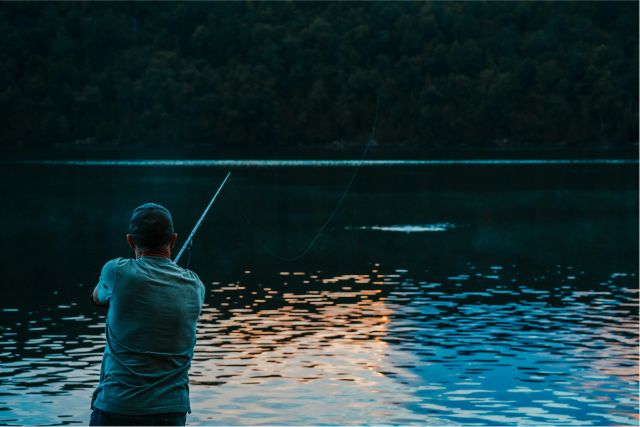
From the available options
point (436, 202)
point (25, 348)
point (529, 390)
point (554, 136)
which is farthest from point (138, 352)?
point (554, 136)

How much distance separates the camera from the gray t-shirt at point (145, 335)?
5.83 m

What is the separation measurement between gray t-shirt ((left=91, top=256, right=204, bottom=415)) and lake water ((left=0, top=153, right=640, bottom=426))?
6.92m

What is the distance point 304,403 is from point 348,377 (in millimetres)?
1645

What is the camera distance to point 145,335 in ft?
19.4

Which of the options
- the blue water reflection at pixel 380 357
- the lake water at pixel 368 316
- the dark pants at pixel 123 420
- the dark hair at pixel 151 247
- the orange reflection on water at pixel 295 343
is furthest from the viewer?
the orange reflection on water at pixel 295 343

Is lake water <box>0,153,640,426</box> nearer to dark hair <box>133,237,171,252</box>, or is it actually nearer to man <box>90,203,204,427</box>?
man <box>90,203,204,427</box>

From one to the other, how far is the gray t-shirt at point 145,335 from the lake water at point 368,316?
6.92 m

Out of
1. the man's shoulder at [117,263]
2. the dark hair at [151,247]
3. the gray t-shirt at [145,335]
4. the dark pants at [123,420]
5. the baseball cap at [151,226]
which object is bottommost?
the dark pants at [123,420]

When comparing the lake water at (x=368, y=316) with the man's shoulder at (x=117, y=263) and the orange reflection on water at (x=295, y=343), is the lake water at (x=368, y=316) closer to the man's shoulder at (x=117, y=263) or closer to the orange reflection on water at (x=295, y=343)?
the orange reflection on water at (x=295, y=343)

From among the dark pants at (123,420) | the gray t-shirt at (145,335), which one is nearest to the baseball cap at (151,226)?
the gray t-shirt at (145,335)

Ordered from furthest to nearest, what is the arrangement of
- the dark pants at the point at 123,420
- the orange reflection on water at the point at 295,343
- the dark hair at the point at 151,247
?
the orange reflection on water at the point at 295,343
the dark hair at the point at 151,247
the dark pants at the point at 123,420

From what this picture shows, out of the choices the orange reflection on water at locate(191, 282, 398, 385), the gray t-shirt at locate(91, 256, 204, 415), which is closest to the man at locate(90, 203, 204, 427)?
the gray t-shirt at locate(91, 256, 204, 415)

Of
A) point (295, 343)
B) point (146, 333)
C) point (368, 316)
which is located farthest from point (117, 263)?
point (368, 316)

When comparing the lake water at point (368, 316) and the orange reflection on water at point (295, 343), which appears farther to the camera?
the orange reflection on water at point (295, 343)
